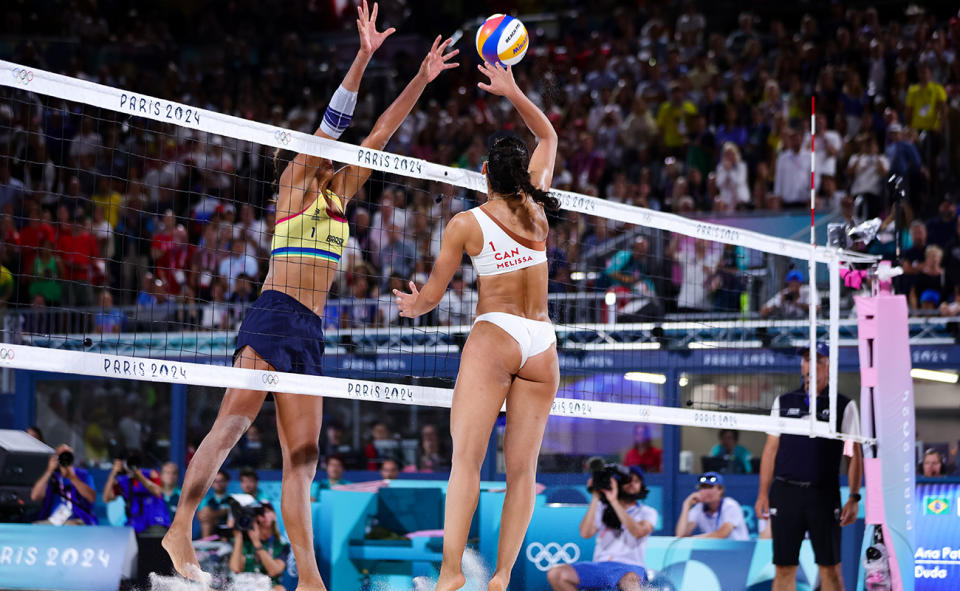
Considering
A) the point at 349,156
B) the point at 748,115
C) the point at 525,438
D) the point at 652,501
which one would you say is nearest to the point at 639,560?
the point at 652,501

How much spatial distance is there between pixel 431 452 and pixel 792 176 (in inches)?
200

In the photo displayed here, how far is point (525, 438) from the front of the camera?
5355 millimetres

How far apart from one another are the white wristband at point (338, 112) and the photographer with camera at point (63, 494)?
640cm

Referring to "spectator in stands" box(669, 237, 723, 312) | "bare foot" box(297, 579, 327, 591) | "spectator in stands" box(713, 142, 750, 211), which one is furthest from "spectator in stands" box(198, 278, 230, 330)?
"bare foot" box(297, 579, 327, 591)

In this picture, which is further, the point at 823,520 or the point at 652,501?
the point at 652,501

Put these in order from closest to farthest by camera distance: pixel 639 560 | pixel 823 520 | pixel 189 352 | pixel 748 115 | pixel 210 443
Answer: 1. pixel 210 443
2. pixel 823 520
3. pixel 639 560
4. pixel 189 352
5. pixel 748 115

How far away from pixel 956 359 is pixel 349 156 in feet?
22.5

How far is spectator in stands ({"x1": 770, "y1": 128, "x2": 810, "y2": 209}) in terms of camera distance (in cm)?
1266

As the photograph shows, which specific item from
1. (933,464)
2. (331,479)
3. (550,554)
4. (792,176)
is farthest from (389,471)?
(792,176)

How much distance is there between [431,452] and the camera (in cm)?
1179

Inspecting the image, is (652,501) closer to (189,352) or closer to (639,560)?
(639,560)

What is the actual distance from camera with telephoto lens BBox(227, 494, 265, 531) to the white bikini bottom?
18.4 feet

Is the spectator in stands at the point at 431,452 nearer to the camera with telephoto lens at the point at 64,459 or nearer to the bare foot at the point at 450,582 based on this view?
the camera with telephoto lens at the point at 64,459

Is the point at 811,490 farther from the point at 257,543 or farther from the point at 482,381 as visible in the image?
the point at 257,543
